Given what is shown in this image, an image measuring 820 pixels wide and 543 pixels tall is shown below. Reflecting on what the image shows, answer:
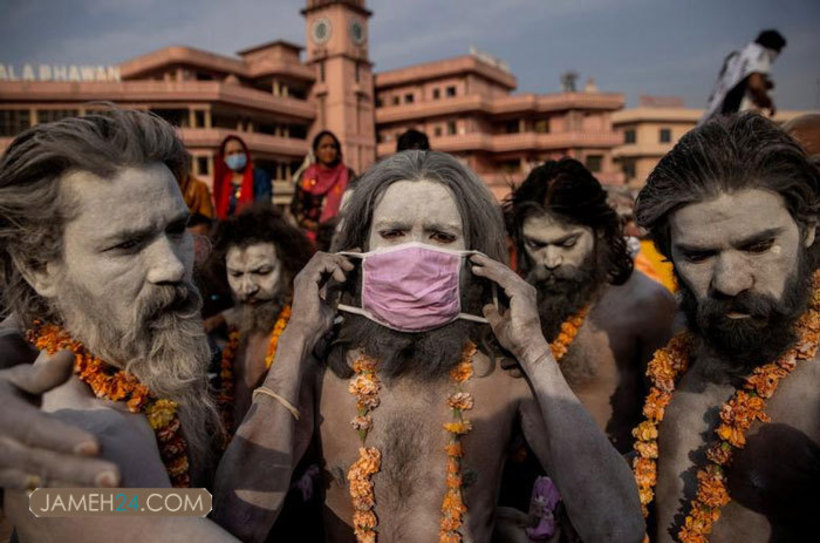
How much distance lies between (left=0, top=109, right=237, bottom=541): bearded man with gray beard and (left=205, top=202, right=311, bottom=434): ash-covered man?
2.49 m

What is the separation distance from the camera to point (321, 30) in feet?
122

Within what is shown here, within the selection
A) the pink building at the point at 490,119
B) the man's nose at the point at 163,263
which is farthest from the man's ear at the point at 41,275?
the pink building at the point at 490,119

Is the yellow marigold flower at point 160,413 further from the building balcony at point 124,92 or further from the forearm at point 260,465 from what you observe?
the building balcony at point 124,92

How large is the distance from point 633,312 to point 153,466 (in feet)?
12.0

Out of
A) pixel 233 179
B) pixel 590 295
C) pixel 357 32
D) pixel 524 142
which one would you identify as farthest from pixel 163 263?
pixel 357 32

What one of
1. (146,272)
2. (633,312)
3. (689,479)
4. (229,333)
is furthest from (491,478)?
(229,333)

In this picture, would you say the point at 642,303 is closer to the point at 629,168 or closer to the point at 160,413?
the point at 160,413

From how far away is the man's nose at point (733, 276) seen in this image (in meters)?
2.18

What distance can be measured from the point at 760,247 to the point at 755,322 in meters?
0.32

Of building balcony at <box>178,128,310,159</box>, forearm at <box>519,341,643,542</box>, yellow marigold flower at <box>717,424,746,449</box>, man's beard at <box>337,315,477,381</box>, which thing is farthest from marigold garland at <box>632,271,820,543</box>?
building balcony at <box>178,128,310,159</box>

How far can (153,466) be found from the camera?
150cm

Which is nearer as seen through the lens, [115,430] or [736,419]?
[115,430]

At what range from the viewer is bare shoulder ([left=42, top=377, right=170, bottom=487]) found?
4.60ft

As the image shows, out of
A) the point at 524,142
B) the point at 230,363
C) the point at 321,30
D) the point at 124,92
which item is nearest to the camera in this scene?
the point at 230,363
